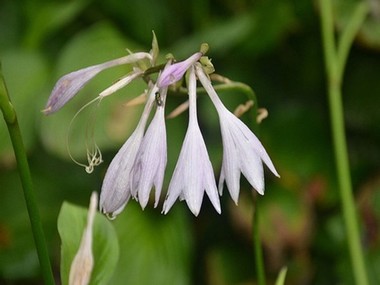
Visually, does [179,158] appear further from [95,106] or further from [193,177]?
[95,106]

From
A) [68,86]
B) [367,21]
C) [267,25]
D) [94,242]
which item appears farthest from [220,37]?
[68,86]

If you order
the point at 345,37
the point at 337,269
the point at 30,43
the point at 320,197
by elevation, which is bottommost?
the point at 337,269

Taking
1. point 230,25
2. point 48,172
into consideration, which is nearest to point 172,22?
point 230,25

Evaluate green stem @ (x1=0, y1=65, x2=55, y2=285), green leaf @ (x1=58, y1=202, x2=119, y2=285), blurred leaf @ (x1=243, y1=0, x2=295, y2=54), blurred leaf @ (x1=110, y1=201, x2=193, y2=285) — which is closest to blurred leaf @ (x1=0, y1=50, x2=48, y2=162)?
blurred leaf @ (x1=110, y1=201, x2=193, y2=285)

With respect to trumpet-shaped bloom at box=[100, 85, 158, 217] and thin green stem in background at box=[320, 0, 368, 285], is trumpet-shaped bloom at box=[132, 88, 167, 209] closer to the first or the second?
trumpet-shaped bloom at box=[100, 85, 158, 217]

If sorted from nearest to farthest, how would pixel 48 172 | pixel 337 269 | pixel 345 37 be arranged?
pixel 345 37 < pixel 337 269 < pixel 48 172

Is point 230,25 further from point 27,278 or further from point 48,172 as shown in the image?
point 27,278

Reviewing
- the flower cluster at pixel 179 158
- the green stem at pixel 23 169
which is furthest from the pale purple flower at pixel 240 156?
the green stem at pixel 23 169
